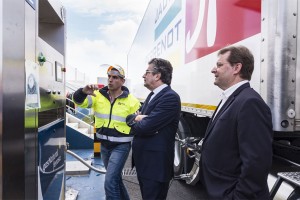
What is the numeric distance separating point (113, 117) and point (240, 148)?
167 centimetres

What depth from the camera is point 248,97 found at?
1393mm

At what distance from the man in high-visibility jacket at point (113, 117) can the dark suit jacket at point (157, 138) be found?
1.35 feet

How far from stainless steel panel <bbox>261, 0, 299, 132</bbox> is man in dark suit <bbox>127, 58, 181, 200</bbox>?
40.6 inches

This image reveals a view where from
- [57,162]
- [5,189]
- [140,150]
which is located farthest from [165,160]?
[5,189]

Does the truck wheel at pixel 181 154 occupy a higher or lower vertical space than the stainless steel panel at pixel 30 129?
lower

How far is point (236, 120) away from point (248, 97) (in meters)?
0.14

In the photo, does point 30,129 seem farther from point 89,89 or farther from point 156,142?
point 89,89

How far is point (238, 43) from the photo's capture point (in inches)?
76.5

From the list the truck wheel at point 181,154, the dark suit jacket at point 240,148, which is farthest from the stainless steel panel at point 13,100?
the truck wheel at point 181,154

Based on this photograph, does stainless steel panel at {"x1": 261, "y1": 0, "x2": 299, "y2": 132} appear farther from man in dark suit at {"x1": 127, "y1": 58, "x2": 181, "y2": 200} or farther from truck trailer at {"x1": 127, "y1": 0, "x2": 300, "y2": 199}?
man in dark suit at {"x1": 127, "y1": 58, "x2": 181, "y2": 200}

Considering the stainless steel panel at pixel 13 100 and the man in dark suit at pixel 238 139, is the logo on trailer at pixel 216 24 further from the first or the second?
the stainless steel panel at pixel 13 100

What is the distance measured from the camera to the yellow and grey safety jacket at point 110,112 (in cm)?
281

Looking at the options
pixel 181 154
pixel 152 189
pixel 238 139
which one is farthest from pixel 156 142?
pixel 181 154

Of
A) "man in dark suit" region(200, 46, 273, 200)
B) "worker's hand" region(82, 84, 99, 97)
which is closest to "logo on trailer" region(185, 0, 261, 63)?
"man in dark suit" region(200, 46, 273, 200)
